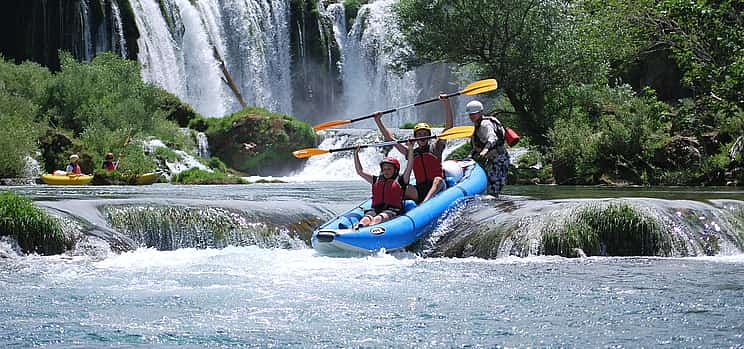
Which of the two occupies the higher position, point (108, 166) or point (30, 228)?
point (108, 166)

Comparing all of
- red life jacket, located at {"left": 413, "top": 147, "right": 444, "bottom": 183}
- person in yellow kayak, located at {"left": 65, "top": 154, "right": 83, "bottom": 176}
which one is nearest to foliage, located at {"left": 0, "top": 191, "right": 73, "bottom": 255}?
red life jacket, located at {"left": 413, "top": 147, "right": 444, "bottom": 183}

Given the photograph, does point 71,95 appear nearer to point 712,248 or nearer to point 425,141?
point 425,141

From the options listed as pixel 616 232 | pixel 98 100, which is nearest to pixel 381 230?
pixel 616 232

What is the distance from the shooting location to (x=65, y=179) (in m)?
18.9

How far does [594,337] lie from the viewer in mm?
5426

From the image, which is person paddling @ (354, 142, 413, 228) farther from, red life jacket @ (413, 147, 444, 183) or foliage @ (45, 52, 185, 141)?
foliage @ (45, 52, 185, 141)

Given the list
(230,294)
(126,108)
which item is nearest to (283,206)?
(230,294)

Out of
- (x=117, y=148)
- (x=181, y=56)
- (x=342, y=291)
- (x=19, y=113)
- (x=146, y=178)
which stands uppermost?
(x=181, y=56)

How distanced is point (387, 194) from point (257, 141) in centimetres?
1850

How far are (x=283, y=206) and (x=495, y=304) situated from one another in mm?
4953

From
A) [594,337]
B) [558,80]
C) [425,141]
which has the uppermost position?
[558,80]

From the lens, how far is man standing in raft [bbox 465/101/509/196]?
10.5 metres

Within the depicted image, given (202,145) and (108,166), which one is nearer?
(108,166)

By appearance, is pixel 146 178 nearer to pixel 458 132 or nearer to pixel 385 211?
pixel 458 132
